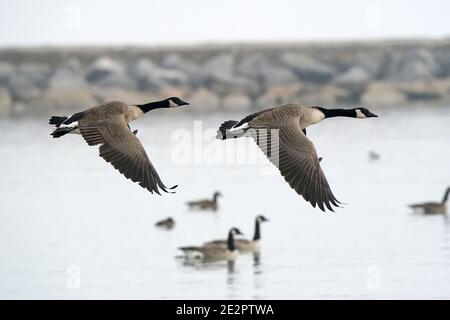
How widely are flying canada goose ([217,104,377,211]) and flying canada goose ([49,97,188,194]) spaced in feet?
3.17

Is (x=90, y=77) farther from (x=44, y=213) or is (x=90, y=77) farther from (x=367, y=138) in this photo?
(x=44, y=213)

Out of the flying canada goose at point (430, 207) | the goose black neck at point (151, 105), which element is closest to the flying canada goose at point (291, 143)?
the goose black neck at point (151, 105)

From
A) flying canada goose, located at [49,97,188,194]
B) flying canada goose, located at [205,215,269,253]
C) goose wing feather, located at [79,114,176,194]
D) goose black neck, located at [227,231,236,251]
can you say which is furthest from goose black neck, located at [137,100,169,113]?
flying canada goose, located at [205,215,269,253]

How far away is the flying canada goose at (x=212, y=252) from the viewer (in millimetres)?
24609

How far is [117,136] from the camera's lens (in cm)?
1448

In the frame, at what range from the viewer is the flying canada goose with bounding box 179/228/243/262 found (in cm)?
2461

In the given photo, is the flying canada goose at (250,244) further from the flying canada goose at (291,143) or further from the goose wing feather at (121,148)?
the goose wing feather at (121,148)

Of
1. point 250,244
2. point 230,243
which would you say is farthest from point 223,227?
point 230,243

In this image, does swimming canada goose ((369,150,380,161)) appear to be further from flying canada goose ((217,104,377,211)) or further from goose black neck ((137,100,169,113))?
flying canada goose ((217,104,377,211))

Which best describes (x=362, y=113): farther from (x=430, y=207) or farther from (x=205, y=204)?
(x=205, y=204)

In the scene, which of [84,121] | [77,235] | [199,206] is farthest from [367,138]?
[84,121]

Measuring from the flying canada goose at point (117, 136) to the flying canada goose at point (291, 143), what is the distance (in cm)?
97

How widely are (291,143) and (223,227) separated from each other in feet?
49.7

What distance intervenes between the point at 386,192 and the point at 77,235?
898 cm
